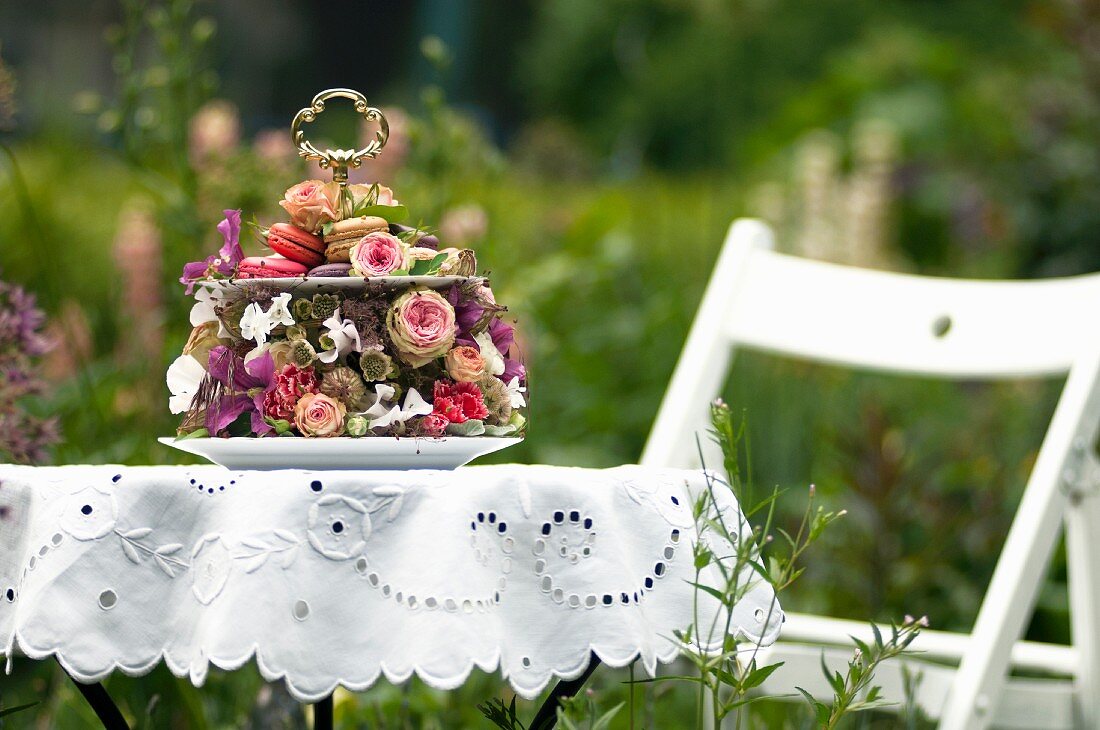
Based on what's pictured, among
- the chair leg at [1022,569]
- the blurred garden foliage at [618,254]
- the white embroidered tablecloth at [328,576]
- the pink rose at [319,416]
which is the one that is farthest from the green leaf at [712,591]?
the blurred garden foliage at [618,254]

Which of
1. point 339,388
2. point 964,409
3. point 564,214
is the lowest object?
point 964,409

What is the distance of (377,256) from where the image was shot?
52.8 inches

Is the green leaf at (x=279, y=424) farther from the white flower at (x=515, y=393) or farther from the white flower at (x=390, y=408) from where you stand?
the white flower at (x=515, y=393)

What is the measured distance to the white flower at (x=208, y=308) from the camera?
136 cm

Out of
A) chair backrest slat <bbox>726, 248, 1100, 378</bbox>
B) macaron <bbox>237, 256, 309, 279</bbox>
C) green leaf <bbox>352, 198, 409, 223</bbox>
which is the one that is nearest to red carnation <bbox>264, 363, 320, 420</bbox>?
macaron <bbox>237, 256, 309, 279</bbox>

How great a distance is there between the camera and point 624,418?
4.11m

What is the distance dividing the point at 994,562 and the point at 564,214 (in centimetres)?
259

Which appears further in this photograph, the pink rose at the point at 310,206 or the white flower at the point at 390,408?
the pink rose at the point at 310,206

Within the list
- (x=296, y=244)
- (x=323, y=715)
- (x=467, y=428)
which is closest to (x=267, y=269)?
(x=296, y=244)

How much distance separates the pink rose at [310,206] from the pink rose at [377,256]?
7cm

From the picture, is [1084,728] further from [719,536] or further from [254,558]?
[254,558]

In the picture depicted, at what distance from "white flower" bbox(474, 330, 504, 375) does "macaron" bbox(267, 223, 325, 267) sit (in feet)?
0.60

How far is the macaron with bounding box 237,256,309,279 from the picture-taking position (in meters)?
1.36

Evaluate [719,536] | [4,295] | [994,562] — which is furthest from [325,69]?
[719,536]
